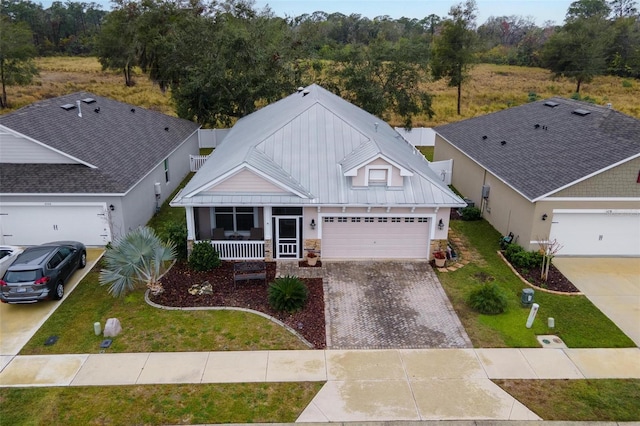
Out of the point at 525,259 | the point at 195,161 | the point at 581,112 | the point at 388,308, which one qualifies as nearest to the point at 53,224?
the point at 195,161

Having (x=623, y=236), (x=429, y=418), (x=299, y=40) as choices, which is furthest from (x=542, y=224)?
(x=299, y=40)

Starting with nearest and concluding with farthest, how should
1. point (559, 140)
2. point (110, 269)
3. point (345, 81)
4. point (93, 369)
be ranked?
point (93, 369) → point (110, 269) → point (559, 140) → point (345, 81)

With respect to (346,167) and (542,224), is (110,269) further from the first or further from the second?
(542,224)

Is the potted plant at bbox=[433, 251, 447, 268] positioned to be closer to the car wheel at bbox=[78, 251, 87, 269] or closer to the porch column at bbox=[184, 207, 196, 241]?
the porch column at bbox=[184, 207, 196, 241]

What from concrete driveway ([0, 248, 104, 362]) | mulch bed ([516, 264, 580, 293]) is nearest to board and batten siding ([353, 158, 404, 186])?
mulch bed ([516, 264, 580, 293])

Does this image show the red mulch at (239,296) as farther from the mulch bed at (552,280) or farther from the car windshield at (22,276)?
the mulch bed at (552,280)

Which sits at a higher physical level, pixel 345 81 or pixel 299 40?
pixel 299 40

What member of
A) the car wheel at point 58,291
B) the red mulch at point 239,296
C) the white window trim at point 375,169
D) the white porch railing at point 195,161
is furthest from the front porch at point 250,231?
the white porch railing at point 195,161
